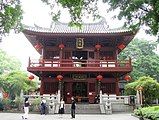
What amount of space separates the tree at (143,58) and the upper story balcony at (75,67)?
675 inches

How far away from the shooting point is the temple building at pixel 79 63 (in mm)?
30234

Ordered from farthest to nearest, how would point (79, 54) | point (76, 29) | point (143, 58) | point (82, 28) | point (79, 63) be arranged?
point (143, 58) < point (82, 28) < point (76, 29) < point (79, 54) < point (79, 63)

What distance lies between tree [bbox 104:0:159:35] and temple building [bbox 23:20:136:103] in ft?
52.4

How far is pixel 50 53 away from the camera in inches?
1293

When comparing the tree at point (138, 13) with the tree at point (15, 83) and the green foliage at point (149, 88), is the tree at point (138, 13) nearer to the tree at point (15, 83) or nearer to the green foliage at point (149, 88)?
the green foliage at point (149, 88)

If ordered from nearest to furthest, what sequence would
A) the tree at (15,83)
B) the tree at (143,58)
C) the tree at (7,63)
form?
the tree at (15,83), the tree at (143,58), the tree at (7,63)

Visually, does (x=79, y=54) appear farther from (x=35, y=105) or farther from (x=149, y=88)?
(x=35, y=105)

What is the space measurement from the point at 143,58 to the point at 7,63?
104 ft

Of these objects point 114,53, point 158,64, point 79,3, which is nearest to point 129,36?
point 114,53

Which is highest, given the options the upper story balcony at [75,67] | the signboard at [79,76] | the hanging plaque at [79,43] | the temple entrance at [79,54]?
the hanging plaque at [79,43]

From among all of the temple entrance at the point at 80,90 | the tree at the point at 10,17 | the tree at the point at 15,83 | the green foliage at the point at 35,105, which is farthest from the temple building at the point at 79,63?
the tree at the point at 10,17

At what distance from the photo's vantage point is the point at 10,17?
14.3 m

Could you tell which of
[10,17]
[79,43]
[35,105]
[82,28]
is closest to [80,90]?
[79,43]

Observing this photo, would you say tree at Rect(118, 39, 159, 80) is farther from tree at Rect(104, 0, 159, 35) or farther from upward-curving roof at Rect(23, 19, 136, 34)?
tree at Rect(104, 0, 159, 35)
